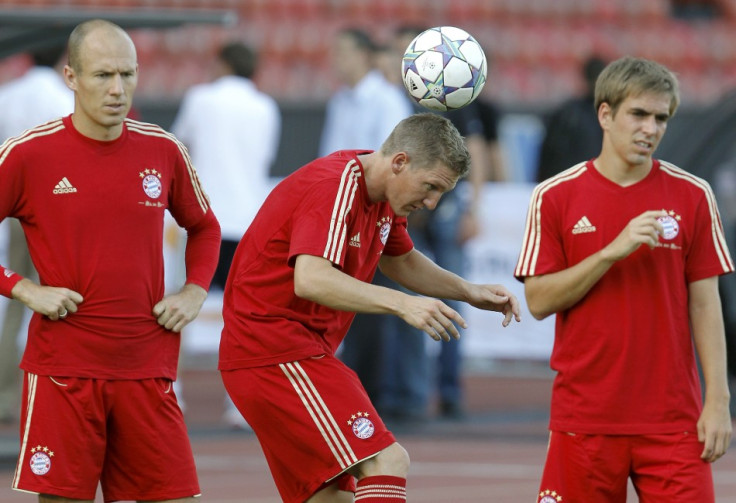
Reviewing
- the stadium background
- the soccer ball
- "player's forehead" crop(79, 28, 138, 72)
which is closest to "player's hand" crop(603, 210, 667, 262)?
the soccer ball

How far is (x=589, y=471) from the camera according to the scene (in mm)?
5070

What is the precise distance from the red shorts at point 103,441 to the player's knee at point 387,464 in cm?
78

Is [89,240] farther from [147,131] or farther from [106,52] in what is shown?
[106,52]

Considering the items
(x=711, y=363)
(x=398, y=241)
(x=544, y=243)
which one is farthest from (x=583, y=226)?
(x=398, y=241)

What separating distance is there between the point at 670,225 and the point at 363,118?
526 centimetres

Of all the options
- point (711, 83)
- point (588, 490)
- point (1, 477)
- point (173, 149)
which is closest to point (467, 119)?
point (1, 477)

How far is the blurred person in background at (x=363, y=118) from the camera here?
1021cm

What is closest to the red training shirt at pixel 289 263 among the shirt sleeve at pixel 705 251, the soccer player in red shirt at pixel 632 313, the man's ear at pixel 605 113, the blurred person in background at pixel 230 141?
the soccer player in red shirt at pixel 632 313

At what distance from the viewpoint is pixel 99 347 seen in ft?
17.7

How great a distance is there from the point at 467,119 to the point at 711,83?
10530 millimetres

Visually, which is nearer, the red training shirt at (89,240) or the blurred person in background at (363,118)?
the red training shirt at (89,240)

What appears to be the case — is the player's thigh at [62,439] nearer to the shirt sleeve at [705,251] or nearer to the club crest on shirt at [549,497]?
the club crest on shirt at [549,497]

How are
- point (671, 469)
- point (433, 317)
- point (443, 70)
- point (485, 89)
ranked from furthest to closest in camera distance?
1. point (485, 89)
2. point (443, 70)
3. point (671, 469)
4. point (433, 317)

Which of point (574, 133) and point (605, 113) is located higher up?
point (605, 113)
